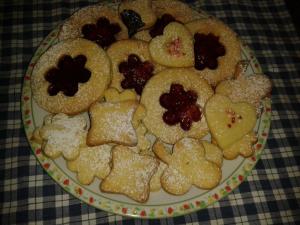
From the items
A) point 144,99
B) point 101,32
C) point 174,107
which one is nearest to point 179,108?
point 174,107

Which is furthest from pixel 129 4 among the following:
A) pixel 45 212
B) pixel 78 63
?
pixel 45 212

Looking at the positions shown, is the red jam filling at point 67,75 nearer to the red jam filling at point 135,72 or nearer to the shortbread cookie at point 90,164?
the red jam filling at point 135,72

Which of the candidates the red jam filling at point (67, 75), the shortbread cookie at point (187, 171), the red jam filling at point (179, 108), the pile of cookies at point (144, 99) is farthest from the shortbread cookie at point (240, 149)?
the red jam filling at point (67, 75)

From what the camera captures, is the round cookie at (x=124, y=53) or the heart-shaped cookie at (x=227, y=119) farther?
the round cookie at (x=124, y=53)

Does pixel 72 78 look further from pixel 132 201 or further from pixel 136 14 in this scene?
pixel 132 201

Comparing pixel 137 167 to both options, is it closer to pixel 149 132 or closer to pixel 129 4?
pixel 149 132

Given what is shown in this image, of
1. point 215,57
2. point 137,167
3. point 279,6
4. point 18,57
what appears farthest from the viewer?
point 279,6
